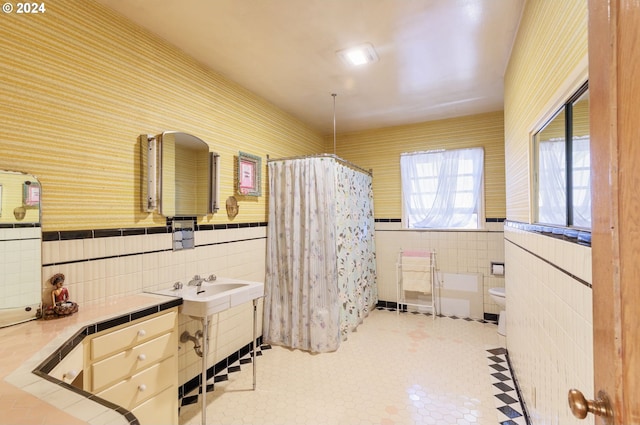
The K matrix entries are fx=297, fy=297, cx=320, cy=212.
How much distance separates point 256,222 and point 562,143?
256 centimetres

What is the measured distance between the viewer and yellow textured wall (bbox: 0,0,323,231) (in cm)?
147

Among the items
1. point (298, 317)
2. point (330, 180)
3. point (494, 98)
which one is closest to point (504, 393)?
point (298, 317)

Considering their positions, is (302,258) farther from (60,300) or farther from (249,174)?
(60,300)

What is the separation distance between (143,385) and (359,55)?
8.76ft

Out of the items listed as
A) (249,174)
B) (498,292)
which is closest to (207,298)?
(249,174)

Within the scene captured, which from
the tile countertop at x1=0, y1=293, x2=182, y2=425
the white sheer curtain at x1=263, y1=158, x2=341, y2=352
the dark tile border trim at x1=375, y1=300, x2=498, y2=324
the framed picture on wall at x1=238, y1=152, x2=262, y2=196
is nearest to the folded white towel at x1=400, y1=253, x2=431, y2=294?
the dark tile border trim at x1=375, y1=300, x2=498, y2=324

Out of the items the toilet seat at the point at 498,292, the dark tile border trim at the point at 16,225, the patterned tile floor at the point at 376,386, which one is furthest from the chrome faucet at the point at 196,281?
the toilet seat at the point at 498,292

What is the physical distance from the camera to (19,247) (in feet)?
4.69

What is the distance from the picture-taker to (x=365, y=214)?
158 inches

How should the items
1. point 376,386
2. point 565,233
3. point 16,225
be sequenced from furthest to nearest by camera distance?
point 376,386, point 16,225, point 565,233

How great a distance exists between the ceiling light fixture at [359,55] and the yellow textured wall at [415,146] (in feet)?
6.35

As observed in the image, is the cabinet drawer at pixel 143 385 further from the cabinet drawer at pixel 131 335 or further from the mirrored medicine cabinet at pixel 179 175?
the mirrored medicine cabinet at pixel 179 175

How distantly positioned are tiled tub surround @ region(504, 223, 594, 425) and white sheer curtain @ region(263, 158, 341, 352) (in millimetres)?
1599

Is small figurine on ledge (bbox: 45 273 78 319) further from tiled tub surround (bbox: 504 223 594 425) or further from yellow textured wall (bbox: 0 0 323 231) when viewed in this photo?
tiled tub surround (bbox: 504 223 594 425)
